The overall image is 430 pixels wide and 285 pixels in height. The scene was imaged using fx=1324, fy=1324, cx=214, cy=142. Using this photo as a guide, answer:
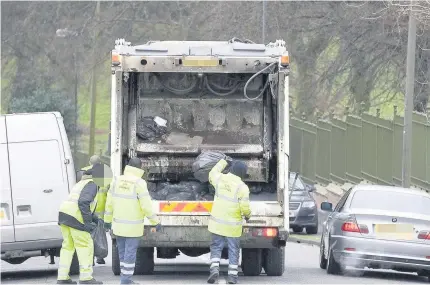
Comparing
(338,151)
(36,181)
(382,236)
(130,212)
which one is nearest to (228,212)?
(130,212)

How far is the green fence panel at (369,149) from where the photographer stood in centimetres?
3228

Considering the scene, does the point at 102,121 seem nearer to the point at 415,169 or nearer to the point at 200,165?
the point at 415,169

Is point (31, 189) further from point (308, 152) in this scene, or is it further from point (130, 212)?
point (308, 152)

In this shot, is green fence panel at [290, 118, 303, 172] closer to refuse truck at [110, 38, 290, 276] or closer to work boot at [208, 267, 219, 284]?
refuse truck at [110, 38, 290, 276]

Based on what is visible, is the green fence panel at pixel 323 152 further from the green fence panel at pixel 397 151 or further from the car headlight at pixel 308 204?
the car headlight at pixel 308 204

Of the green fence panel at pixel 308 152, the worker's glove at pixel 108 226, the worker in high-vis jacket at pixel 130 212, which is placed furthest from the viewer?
the green fence panel at pixel 308 152

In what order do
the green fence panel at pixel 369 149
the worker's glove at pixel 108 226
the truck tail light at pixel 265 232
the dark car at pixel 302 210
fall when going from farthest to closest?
the green fence panel at pixel 369 149 → the dark car at pixel 302 210 → the truck tail light at pixel 265 232 → the worker's glove at pixel 108 226

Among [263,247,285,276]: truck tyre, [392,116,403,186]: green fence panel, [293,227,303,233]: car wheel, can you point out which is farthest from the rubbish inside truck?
[392,116,403,186]: green fence panel

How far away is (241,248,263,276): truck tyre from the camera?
53.4 feet

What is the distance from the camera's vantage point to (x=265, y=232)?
15305mm

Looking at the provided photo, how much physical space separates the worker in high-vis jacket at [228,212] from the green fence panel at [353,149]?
18857mm

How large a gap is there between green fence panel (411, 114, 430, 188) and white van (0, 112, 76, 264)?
12.9 meters

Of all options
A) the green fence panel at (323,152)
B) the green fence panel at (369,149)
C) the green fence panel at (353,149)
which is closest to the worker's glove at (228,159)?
the green fence panel at (369,149)

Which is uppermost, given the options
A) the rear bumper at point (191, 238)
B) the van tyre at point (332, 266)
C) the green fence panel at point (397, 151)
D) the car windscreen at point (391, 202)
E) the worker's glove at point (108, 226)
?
the worker's glove at point (108, 226)
